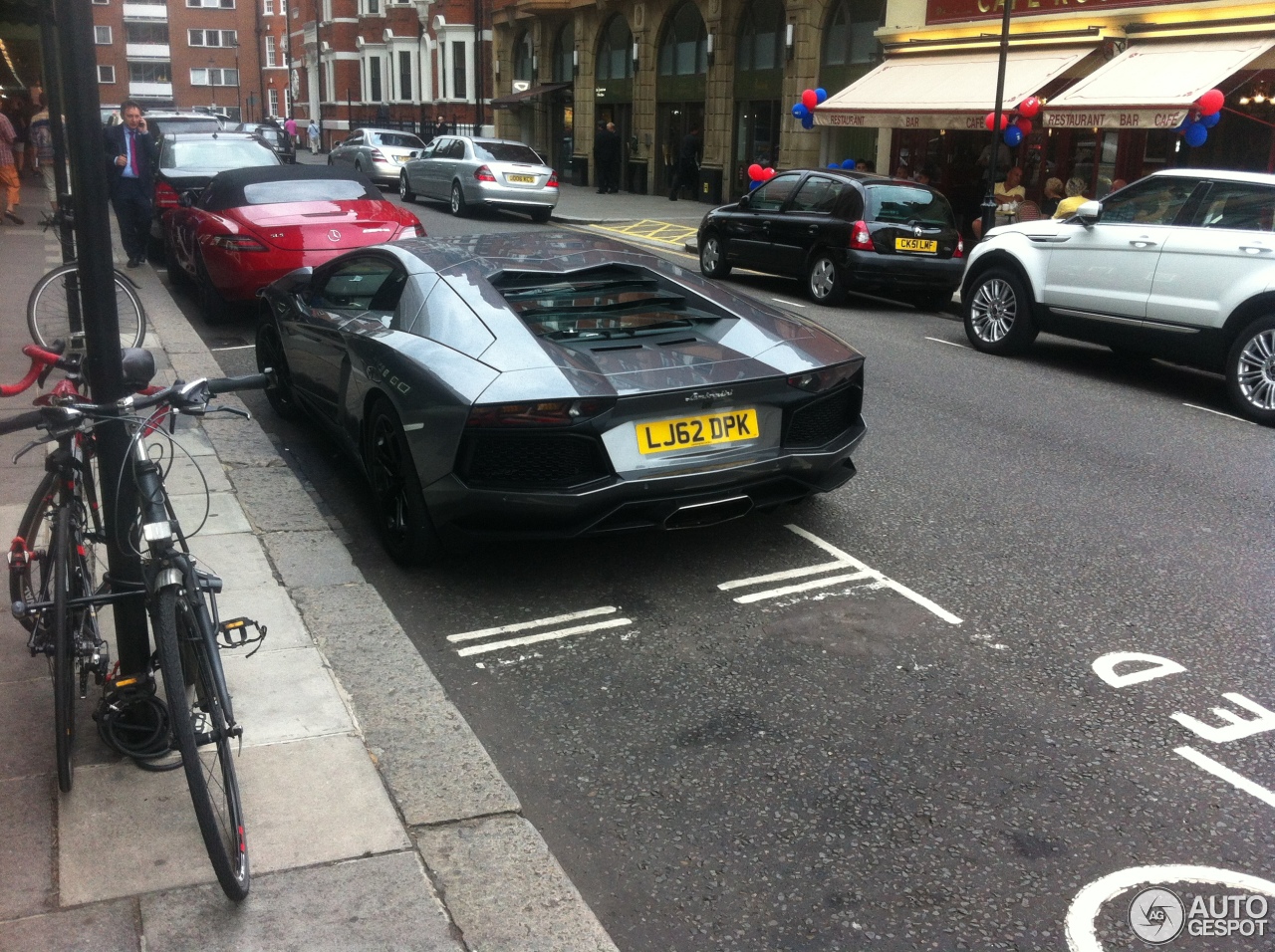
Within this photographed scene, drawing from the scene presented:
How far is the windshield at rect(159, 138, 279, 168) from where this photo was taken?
51.3 feet

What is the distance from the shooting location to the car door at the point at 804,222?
46.7ft

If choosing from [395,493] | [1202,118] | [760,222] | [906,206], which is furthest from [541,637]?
[1202,118]

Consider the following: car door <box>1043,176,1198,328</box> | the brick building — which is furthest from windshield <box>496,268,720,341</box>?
the brick building

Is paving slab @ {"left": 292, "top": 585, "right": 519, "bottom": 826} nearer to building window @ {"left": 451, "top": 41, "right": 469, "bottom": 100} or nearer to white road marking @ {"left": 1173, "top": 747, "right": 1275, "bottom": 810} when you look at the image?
white road marking @ {"left": 1173, "top": 747, "right": 1275, "bottom": 810}

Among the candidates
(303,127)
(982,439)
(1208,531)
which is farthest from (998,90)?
(303,127)

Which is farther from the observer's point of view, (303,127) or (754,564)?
(303,127)

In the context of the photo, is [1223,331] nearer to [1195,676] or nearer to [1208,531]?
[1208,531]

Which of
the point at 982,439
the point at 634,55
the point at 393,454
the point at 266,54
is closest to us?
the point at 393,454

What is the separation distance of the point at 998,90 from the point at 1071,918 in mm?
15261

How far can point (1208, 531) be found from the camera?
19.9 ft

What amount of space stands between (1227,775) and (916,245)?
10760 millimetres

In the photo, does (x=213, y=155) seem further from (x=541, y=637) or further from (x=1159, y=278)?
(x=541, y=637)

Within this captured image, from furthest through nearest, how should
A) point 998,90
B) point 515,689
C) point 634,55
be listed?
1. point 634,55
2. point 998,90
3. point 515,689
